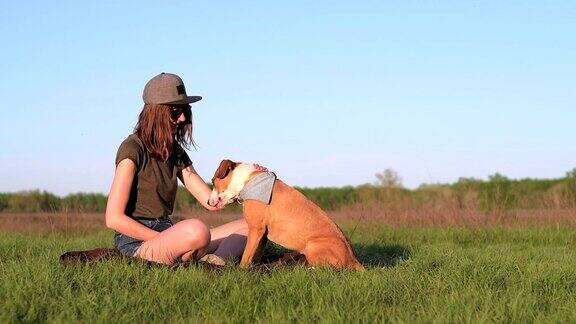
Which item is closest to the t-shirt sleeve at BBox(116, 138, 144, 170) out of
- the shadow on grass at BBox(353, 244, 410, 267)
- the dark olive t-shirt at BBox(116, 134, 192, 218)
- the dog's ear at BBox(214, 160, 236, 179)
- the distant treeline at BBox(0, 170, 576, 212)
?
the dark olive t-shirt at BBox(116, 134, 192, 218)

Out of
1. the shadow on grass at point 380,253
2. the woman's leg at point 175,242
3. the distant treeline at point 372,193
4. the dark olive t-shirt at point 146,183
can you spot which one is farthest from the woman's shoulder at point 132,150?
the distant treeline at point 372,193

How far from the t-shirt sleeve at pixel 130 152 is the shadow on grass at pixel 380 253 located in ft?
10.3

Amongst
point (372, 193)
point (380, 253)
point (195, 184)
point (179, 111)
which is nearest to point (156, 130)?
point (179, 111)

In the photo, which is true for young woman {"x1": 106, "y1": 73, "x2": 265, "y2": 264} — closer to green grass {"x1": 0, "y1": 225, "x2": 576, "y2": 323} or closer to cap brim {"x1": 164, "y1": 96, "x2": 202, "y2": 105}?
cap brim {"x1": 164, "y1": 96, "x2": 202, "y2": 105}

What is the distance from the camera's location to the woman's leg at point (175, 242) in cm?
595

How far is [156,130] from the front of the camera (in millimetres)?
6227

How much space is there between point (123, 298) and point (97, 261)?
1.14 meters

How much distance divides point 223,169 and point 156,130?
0.77 m

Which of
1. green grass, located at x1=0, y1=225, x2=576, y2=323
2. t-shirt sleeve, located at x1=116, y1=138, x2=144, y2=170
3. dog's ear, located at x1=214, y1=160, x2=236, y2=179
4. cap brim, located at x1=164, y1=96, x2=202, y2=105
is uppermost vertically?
cap brim, located at x1=164, y1=96, x2=202, y2=105

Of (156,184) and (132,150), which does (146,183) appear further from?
(132,150)

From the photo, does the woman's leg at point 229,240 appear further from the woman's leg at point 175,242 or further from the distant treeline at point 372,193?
the distant treeline at point 372,193

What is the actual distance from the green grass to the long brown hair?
1017 millimetres

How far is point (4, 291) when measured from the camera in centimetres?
507

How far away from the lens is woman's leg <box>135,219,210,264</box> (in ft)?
19.5
